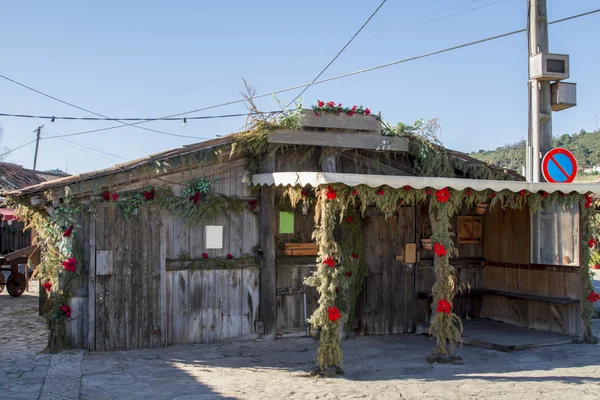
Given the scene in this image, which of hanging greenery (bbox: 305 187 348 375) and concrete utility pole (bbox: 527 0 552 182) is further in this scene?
concrete utility pole (bbox: 527 0 552 182)

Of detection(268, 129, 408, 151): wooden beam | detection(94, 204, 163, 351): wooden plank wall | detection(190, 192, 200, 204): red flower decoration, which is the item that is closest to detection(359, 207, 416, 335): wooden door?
detection(268, 129, 408, 151): wooden beam

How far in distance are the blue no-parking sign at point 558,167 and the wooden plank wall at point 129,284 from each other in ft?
20.3

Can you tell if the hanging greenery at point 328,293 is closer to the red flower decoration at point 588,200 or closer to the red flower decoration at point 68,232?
the red flower decoration at point 68,232

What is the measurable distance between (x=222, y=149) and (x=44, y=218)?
9.28 feet

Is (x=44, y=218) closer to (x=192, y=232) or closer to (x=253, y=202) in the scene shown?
(x=192, y=232)

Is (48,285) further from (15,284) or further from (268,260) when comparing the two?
(15,284)

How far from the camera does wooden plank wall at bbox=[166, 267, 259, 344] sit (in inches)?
351

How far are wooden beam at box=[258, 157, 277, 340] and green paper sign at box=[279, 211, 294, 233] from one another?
23 centimetres

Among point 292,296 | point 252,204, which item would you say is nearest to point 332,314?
point 292,296

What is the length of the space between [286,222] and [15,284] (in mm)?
8357

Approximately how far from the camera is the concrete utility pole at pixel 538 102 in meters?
9.95

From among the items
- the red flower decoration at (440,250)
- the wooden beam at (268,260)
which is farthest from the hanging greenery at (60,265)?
the red flower decoration at (440,250)

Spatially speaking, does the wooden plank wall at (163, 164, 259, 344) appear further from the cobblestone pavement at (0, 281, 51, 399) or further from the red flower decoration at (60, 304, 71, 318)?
the cobblestone pavement at (0, 281, 51, 399)

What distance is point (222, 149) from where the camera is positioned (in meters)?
8.98
